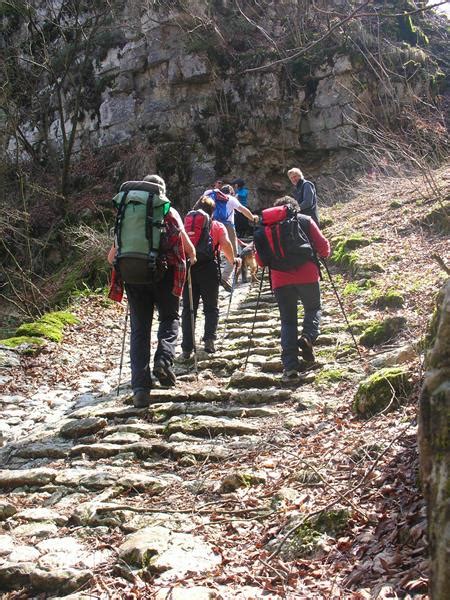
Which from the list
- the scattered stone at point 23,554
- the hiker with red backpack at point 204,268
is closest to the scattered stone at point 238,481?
the scattered stone at point 23,554

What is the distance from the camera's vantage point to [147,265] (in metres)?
5.64

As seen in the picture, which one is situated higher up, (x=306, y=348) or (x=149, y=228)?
(x=149, y=228)

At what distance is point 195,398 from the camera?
6.12 m

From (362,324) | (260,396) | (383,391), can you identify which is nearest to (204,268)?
(362,324)

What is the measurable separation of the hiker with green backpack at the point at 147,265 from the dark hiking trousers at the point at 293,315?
1140 mm

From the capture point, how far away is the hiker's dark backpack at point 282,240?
620cm

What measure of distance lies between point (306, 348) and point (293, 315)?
0.41m

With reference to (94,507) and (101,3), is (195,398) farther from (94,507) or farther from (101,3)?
(101,3)

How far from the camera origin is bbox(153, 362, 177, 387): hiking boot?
243 inches

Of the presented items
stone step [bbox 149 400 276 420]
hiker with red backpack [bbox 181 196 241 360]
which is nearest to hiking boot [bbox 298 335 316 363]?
stone step [bbox 149 400 276 420]

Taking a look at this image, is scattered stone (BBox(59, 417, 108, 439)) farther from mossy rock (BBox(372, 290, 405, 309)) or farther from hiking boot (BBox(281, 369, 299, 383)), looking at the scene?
mossy rock (BBox(372, 290, 405, 309))

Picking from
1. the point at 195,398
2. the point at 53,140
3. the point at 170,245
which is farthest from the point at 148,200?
the point at 53,140

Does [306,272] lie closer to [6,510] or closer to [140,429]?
[140,429]

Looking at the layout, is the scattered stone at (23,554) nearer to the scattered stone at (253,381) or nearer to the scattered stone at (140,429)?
the scattered stone at (140,429)
